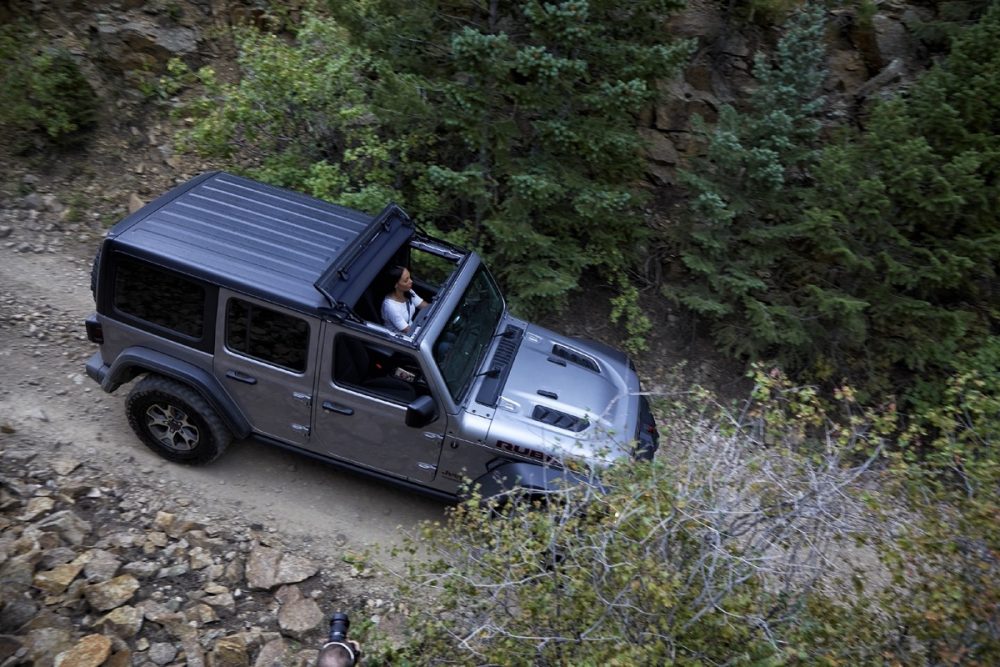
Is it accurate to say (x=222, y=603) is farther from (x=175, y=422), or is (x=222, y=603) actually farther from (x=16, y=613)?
(x=175, y=422)

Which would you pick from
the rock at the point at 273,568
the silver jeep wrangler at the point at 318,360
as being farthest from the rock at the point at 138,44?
the rock at the point at 273,568

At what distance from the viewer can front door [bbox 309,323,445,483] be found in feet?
16.6

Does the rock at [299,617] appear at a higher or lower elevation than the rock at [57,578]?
lower

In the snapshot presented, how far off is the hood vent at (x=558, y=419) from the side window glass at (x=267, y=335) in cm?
177

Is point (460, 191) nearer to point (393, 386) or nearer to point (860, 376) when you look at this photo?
point (393, 386)

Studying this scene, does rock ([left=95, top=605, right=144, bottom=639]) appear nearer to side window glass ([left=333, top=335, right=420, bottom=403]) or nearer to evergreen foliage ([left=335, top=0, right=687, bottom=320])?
side window glass ([left=333, top=335, right=420, bottom=403])

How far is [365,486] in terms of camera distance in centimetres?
607

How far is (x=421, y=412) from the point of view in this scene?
192 inches

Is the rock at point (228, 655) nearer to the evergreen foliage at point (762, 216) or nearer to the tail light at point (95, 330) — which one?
the tail light at point (95, 330)

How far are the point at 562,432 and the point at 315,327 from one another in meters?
1.94

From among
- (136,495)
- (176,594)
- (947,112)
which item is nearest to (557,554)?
(176,594)

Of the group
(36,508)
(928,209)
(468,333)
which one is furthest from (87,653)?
(928,209)

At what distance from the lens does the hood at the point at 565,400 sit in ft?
16.8

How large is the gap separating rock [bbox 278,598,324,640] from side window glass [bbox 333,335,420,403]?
60.8 inches
